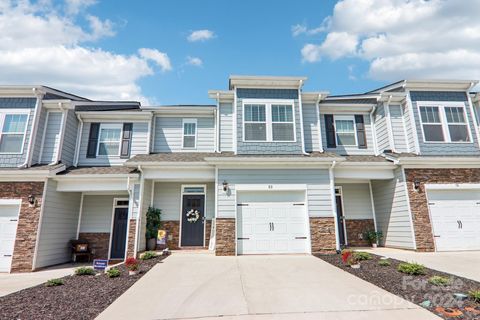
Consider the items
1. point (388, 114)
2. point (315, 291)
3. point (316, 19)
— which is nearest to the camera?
point (315, 291)

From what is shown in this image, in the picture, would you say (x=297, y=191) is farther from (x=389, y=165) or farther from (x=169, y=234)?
(x=169, y=234)

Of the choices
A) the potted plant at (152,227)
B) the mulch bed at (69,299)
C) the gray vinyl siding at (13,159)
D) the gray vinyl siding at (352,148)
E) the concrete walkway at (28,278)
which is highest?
the gray vinyl siding at (352,148)

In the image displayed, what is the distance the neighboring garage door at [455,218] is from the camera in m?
9.18

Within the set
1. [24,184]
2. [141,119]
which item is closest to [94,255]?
[24,184]

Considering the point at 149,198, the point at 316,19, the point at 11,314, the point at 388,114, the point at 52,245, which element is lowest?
the point at 11,314

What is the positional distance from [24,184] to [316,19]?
1275 centimetres

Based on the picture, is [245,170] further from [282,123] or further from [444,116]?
[444,116]

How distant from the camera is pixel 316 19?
399 inches

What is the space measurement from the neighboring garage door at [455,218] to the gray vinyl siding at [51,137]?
14.9m

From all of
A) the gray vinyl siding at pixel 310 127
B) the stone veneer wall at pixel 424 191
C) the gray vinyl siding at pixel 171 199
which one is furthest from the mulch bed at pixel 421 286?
Result: the gray vinyl siding at pixel 171 199

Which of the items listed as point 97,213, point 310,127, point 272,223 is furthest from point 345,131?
point 97,213

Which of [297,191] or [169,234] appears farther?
[169,234]

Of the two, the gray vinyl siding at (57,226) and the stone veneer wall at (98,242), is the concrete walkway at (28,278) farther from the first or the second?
the stone veneer wall at (98,242)

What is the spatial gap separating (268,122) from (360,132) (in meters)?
4.67
